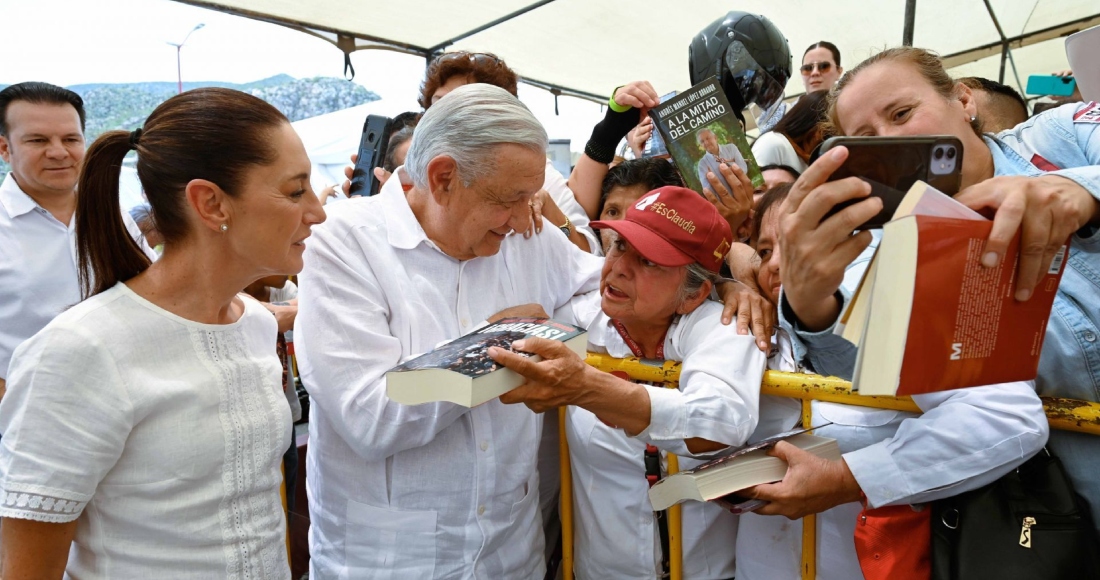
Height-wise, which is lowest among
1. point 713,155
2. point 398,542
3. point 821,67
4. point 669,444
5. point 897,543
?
point 398,542

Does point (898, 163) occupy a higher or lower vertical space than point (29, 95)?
lower

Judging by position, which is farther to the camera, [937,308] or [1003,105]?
[1003,105]

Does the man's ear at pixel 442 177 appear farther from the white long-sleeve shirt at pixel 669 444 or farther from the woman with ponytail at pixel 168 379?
the white long-sleeve shirt at pixel 669 444

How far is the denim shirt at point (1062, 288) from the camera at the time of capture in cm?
137

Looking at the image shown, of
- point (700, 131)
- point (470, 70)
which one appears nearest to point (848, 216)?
point (700, 131)

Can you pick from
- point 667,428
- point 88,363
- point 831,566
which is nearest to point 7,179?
point 88,363

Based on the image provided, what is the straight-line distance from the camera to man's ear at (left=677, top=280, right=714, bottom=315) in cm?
193

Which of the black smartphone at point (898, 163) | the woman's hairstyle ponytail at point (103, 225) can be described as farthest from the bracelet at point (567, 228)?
the black smartphone at point (898, 163)

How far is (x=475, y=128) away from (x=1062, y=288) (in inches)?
52.3

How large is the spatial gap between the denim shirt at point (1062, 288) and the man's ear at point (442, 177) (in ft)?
2.86

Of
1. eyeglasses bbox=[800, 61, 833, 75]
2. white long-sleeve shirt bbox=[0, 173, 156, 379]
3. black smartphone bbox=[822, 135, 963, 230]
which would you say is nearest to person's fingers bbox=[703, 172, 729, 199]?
black smartphone bbox=[822, 135, 963, 230]

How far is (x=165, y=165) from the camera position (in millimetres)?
1512

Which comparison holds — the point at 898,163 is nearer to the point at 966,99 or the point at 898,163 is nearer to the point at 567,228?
A: the point at 966,99

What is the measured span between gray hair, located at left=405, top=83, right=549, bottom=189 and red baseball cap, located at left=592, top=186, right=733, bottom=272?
331mm
